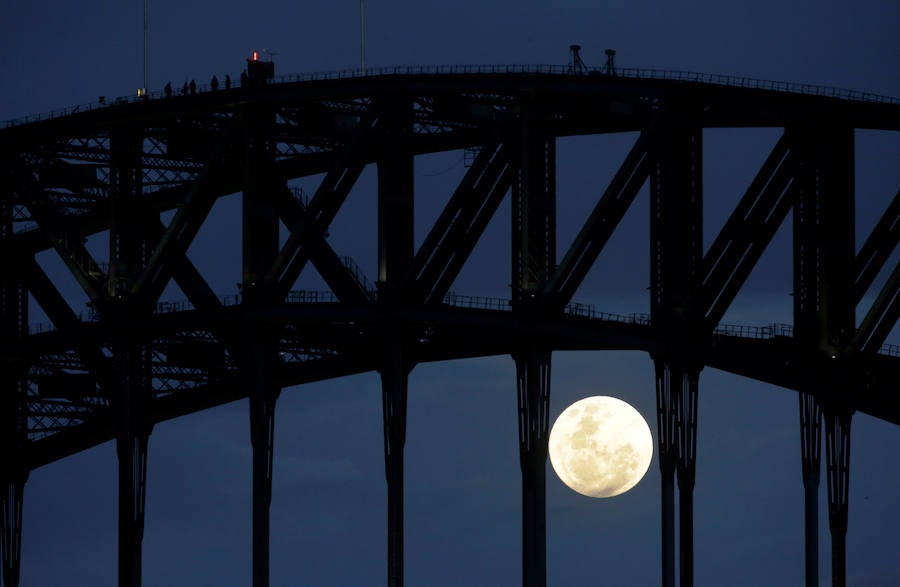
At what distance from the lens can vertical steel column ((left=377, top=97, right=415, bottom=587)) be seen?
127875 mm

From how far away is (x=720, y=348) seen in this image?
11888 cm

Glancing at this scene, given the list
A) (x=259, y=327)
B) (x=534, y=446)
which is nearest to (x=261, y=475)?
(x=259, y=327)

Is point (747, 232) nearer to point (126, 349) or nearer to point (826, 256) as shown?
point (826, 256)

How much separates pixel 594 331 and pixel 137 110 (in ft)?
104

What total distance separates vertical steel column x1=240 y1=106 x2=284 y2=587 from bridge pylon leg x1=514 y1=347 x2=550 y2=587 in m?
14.9

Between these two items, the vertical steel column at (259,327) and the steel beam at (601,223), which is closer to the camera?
the steel beam at (601,223)

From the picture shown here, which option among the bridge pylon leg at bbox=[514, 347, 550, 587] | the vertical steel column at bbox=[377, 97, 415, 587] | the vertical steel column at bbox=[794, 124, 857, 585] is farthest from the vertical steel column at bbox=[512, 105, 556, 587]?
the vertical steel column at bbox=[794, 124, 857, 585]

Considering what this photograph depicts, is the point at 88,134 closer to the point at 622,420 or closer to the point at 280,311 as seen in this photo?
the point at 280,311

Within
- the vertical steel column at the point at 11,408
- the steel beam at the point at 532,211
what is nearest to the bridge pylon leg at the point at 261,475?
the steel beam at the point at 532,211

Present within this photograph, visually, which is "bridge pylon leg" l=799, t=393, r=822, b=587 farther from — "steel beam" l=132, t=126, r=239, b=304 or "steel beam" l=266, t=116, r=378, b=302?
"steel beam" l=132, t=126, r=239, b=304

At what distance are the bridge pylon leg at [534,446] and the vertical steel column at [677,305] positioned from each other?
26.6 feet

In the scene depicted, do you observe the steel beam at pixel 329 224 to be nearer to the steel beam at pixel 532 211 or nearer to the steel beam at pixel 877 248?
the steel beam at pixel 532 211

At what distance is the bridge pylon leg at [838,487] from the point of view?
376 feet

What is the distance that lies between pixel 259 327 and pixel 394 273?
845 centimetres
